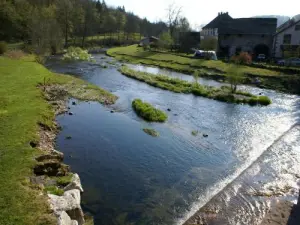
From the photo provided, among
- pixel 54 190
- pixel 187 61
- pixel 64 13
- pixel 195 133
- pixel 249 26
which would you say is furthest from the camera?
pixel 64 13

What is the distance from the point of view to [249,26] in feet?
226

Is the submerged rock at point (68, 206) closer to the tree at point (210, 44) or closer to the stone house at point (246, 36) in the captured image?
the stone house at point (246, 36)

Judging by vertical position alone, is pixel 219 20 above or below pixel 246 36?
above

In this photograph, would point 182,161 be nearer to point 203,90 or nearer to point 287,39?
point 203,90

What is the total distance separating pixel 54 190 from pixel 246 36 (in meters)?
65.6

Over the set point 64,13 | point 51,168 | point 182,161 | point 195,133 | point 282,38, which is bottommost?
point 182,161

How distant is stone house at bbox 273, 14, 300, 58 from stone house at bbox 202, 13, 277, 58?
2.09 metres

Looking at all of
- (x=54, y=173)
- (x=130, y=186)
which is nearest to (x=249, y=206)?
(x=130, y=186)

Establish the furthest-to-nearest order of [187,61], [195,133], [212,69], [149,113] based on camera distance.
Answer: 1. [187,61]
2. [212,69]
3. [149,113]
4. [195,133]

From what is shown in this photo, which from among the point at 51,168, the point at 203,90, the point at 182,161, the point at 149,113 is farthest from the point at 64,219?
the point at 203,90

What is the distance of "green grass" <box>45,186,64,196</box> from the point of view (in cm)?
1274

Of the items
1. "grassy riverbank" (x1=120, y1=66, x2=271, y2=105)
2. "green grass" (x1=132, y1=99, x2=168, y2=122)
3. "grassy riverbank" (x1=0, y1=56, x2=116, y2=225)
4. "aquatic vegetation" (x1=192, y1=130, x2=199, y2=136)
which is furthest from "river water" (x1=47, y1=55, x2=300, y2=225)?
"grassy riverbank" (x1=120, y1=66, x2=271, y2=105)

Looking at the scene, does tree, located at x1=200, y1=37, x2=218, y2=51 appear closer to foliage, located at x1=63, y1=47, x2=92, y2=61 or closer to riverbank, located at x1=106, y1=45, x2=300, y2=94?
riverbank, located at x1=106, y1=45, x2=300, y2=94

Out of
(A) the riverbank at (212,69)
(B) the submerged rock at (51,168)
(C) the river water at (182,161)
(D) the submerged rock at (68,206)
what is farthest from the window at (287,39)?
(D) the submerged rock at (68,206)
